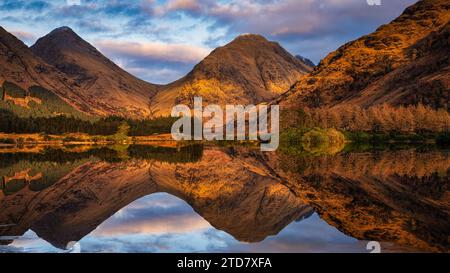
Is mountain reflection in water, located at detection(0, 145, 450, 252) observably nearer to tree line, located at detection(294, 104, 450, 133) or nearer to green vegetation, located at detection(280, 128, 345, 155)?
green vegetation, located at detection(280, 128, 345, 155)

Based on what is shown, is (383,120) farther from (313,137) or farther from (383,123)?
(313,137)

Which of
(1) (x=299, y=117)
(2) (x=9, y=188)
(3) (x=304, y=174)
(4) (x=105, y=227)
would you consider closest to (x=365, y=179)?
(3) (x=304, y=174)

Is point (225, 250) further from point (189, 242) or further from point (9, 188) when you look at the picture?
point (9, 188)

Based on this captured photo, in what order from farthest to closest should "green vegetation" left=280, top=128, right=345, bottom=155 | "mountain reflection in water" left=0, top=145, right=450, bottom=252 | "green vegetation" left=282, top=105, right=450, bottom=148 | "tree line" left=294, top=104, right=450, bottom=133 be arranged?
"tree line" left=294, top=104, right=450, bottom=133
"green vegetation" left=282, top=105, right=450, bottom=148
"green vegetation" left=280, top=128, right=345, bottom=155
"mountain reflection in water" left=0, top=145, right=450, bottom=252

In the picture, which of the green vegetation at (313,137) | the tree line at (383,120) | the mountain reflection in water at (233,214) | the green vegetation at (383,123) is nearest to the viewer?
the mountain reflection in water at (233,214)

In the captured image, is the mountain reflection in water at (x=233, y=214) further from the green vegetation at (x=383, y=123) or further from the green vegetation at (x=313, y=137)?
the green vegetation at (x=383, y=123)

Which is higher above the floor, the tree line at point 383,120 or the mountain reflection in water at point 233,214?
the tree line at point 383,120

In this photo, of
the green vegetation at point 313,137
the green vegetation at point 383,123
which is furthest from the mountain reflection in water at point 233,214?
the green vegetation at point 383,123

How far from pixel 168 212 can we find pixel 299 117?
143239 millimetres

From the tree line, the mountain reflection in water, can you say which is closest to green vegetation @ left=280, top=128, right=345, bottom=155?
the tree line

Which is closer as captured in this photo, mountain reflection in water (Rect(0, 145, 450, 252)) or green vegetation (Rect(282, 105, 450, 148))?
mountain reflection in water (Rect(0, 145, 450, 252))

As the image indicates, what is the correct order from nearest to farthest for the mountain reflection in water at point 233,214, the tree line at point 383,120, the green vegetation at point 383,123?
1. the mountain reflection in water at point 233,214
2. the green vegetation at point 383,123
3. the tree line at point 383,120

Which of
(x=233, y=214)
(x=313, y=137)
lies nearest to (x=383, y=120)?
(x=313, y=137)

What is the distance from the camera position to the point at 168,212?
23.6 metres
